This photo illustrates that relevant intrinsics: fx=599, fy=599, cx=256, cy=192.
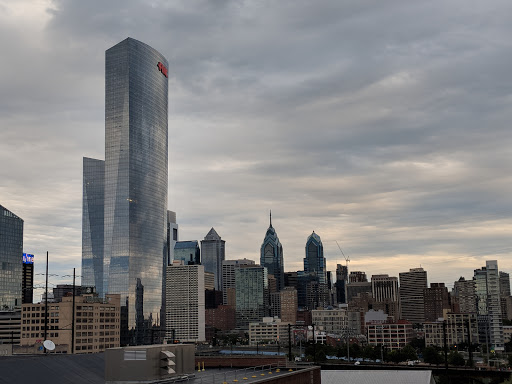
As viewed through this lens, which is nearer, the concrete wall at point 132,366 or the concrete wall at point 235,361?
the concrete wall at point 132,366

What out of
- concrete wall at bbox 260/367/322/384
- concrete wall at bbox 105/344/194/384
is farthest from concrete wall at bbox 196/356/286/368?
concrete wall at bbox 105/344/194/384

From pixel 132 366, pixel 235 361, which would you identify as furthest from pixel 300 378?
pixel 132 366

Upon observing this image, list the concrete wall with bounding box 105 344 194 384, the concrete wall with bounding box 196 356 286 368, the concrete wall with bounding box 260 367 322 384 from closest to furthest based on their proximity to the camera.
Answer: the concrete wall with bounding box 105 344 194 384, the concrete wall with bounding box 260 367 322 384, the concrete wall with bounding box 196 356 286 368

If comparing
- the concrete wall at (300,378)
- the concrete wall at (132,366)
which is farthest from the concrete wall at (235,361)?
the concrete wall at (132,366)

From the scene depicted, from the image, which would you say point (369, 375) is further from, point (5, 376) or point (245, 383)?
point (5, 376)

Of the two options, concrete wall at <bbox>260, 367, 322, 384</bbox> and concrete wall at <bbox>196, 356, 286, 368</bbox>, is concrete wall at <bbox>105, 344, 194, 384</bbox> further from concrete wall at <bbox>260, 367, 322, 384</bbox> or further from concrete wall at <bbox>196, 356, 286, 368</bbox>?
concrete wall at <bbox>196, 356, 286, 368</bbox>

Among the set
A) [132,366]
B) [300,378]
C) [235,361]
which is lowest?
[300,378]

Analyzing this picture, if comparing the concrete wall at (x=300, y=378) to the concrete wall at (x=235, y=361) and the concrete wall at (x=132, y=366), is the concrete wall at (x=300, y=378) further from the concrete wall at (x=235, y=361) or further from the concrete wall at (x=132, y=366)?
the concrete wall at (x=132, y=366)

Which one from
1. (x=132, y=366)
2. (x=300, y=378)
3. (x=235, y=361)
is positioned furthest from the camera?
(x=235, y=361)

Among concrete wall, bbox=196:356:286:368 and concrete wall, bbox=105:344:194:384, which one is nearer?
concrete wall, bbox=105:344:194:384

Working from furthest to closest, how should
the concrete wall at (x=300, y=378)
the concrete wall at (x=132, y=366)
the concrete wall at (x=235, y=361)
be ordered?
the concrete wall at (x=235, y=361)
the concrete wall at (x=300, y=378)
the concrete wall at (x=132, y=366)

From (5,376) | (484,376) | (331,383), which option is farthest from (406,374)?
(484,376)

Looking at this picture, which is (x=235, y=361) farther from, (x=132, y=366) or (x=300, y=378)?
(x=132, y=366)

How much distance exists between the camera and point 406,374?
8394cm
